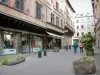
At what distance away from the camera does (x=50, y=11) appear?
1487 inches

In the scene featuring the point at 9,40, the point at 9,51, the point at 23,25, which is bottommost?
the point at 9,51

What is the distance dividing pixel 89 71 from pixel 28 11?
17.7m

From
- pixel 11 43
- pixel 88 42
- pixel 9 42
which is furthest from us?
pixel 11 43

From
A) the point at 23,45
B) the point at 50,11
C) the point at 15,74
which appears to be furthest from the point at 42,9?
the point at 15,74

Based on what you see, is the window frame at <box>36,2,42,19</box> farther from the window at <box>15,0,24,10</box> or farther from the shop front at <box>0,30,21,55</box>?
the shop front at <box>0,30,21,55</box>

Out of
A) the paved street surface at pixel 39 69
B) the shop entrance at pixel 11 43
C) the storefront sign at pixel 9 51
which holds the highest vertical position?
the shop entrance at pixel 11 43

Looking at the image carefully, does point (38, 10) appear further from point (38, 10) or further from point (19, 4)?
point (19, 4)

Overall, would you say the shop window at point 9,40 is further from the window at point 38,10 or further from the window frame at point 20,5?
the window at point 38,10

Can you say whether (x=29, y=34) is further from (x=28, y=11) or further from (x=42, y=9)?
(x=42, y=9)

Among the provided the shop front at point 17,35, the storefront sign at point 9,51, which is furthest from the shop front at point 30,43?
the storefront sign at point 9,51

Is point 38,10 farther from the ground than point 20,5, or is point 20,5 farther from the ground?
point 38,10

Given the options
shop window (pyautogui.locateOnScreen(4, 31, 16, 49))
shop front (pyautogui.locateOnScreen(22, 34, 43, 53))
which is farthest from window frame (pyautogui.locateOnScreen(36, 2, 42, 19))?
shop window (pyautogui.locateOnScreen(4, 31, 16, 49))

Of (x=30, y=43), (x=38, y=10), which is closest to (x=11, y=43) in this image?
(x=30, y=43)

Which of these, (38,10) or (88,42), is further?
(38,10)
